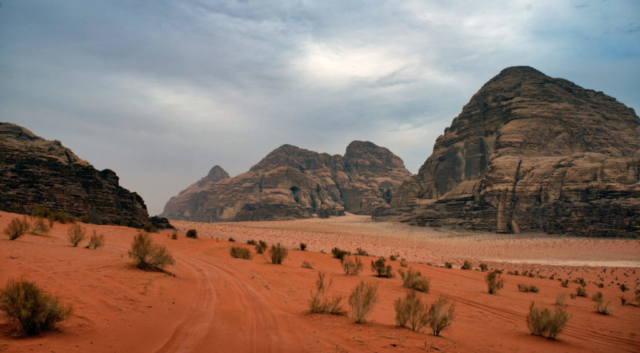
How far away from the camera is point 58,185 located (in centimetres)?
2402

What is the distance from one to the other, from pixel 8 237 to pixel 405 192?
6570cm

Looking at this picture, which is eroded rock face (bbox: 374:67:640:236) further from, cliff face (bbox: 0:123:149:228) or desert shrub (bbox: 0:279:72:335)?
cliff face (bbox: 0:123:149:228)

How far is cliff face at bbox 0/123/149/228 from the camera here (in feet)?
73.4

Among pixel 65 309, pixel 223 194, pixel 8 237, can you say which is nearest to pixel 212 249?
pixel 8 237

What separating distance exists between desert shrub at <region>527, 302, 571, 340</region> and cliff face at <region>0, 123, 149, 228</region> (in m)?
28.9

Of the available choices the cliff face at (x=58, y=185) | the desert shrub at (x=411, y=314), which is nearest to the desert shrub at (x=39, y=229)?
the cliff face at (x=58, y=185)

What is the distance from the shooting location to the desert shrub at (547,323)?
18.4 ft

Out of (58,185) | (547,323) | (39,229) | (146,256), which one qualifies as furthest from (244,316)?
(58,185)

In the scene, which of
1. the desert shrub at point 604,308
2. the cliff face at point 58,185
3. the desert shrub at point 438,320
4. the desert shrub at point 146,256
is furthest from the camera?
the cliff face at point 58,185

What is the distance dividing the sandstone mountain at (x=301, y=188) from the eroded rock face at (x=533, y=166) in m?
37.1

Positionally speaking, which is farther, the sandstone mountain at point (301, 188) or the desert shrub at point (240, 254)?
the sandstone mountain at point (301, 188)

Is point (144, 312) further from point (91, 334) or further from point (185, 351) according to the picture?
point (185, 351)

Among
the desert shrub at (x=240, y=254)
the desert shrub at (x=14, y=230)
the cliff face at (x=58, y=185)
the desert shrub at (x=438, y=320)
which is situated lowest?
the desert shrub at (x=240, y=254)

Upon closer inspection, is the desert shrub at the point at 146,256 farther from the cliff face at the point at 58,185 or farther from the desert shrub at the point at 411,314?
the cliff face at the point at 58,185
